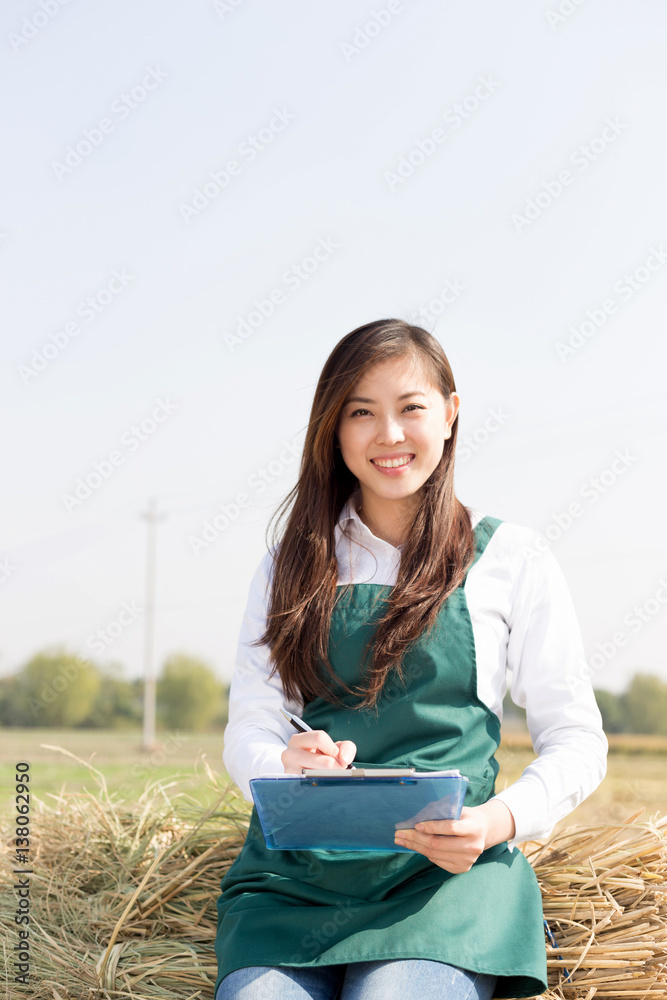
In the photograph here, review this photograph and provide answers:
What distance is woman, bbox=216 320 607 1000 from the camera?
Answer: 152 cm

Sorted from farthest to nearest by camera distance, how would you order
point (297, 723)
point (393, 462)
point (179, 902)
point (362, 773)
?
point (179, 902)
point (393, 462)
point (297, 723)
point (362, 773)

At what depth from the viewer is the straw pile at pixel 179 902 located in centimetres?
186

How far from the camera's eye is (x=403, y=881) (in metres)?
1.60

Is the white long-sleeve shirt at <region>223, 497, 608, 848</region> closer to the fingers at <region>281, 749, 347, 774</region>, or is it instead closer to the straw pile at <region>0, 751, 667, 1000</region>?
the fingers at <region>281, 749, 347, 774</region>

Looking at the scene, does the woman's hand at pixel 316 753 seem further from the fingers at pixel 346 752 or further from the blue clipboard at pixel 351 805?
the blue clipboard at pixel 351 805

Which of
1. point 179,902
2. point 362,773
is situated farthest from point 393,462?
point 179,902

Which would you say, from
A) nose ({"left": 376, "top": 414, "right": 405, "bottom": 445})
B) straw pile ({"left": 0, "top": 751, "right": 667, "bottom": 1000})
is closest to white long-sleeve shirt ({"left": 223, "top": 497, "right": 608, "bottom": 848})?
nose ({"left": 376, "top": 414, "right": 405, "bottom": 445})

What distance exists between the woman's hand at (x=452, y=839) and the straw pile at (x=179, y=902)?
56 cm

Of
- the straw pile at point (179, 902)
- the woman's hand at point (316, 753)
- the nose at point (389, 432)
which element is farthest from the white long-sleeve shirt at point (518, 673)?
the straw pile at point (179, 902)

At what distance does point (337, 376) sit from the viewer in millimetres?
1923

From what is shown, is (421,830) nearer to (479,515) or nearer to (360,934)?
(360,934)

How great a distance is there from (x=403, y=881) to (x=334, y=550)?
0.72 meters

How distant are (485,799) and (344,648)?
41 cm

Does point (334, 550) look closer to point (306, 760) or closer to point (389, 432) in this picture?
point (389, 432)
